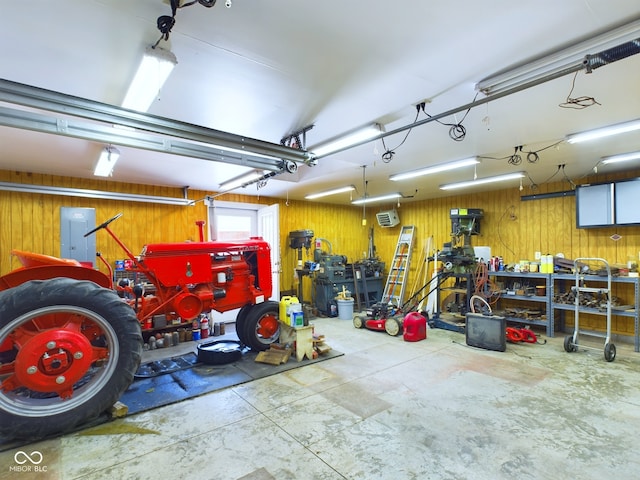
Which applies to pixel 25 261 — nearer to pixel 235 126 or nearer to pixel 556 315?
pixel 235 126

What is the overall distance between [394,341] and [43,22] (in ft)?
17.5

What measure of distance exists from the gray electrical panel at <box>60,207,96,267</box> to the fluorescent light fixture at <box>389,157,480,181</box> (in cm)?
509

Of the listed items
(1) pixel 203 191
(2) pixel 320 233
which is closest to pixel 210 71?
(1) pixel 203 191

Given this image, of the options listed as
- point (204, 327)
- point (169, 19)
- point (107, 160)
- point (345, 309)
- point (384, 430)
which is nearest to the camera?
point (169, 19)

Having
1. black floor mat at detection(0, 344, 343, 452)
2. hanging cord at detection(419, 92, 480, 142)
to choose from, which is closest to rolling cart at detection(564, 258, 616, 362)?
hanging cord at detection(419, 92, 480, 142)

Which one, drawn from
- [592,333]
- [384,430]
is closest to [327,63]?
[384,430]

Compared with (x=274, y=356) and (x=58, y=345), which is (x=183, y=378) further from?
(x=58, y=345)

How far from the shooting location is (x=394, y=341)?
5324 mm

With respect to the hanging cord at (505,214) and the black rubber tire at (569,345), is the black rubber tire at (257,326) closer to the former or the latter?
the black rubber tire at (569,345)

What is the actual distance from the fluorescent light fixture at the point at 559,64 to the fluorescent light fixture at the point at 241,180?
3470mm

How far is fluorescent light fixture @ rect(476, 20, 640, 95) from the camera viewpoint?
1.97 metres

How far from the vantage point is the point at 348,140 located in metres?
3.57

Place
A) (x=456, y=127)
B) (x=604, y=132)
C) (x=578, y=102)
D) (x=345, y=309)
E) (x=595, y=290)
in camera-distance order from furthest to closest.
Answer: (x=345, y=309) → (x=595, y=290) → (x=604, y=132) → (x=456, y=127) → (x=578, y=102)

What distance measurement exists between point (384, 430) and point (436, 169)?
153 inches
